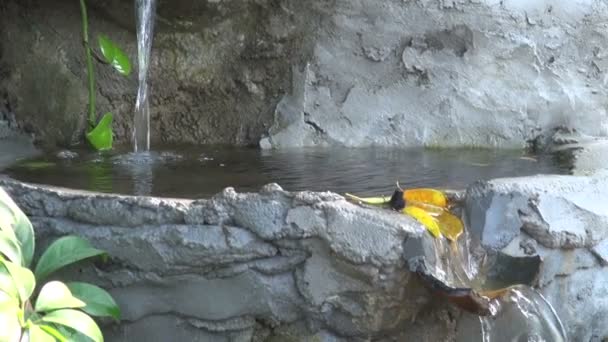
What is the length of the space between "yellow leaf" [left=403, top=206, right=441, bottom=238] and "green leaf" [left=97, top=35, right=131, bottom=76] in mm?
2133

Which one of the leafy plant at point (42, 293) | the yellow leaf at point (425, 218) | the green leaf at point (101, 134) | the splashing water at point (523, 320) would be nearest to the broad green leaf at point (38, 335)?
the leafy plant at point (42, 293)

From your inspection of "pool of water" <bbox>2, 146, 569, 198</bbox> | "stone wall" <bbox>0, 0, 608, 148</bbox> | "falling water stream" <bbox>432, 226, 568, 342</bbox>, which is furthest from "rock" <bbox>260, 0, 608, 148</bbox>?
"falling water stream" <bbox>432, 226, 568, 342</bbox>

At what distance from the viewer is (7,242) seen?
75.8 inches

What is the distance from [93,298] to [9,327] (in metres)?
0.35

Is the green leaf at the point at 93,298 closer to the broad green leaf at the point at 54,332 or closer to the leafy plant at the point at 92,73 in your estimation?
the broad green leaf at the point at 54,332

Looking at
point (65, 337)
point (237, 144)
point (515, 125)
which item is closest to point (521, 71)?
point (515, 125)

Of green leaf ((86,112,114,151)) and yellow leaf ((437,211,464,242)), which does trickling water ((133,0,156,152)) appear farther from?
yellow leaf ((437,211,464,242))

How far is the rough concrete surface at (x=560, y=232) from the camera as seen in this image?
2139 mm

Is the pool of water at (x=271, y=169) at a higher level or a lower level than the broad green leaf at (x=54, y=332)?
higher

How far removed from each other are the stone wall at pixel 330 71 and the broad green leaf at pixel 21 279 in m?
2.11

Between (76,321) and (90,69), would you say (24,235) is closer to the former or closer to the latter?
(76,321)

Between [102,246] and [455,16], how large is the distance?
7.51 ft

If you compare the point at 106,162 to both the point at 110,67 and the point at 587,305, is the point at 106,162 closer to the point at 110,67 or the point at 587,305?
the point at 110,67

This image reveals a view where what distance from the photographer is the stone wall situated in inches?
149
